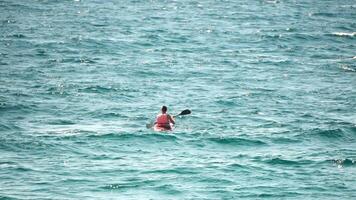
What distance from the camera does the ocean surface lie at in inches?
819

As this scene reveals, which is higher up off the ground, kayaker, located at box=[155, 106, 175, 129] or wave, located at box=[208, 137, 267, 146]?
kayaker, located at box=[155, 106, 175, 129]

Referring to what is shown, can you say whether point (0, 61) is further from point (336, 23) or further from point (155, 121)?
point (336, 23)

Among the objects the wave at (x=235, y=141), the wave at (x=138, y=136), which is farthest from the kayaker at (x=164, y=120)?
the wave at (x=235, y=141)

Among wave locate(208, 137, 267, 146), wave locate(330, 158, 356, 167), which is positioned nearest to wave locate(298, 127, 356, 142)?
wave locate(208, 137, 267, 146)

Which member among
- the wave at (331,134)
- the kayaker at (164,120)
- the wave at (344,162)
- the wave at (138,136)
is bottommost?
the wave at (344,162)

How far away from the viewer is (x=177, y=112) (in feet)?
101

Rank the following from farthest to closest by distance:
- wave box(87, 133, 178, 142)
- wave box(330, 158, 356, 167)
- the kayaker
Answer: the kayaker
wave box(87, 133, 178, 142)
wave box(330, 158, 356, 167)

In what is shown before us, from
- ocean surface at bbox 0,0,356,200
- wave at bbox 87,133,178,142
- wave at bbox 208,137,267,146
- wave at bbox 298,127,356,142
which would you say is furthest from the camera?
wave at bbox 298,127,356,142

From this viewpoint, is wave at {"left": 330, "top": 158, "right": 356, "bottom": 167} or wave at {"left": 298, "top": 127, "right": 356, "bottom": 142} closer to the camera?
wave at {"left": 330, "top": 158, "right": 356, "bottom": 167}

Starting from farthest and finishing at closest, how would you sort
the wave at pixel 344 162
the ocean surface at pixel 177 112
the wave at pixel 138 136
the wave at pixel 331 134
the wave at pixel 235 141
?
the wave at pixel 331 134, the wave at pixel 138 136, the wave at pixel 235 141, the wave at pixel 344 162, the ocean surface at pixel 177 112

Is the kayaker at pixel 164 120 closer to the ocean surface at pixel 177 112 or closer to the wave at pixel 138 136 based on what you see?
the ocean surface at pixel 177 112

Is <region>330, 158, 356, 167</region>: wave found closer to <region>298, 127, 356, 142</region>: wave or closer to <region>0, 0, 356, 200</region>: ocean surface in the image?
<region>0, 0, 356, 200</region>: ocean surface

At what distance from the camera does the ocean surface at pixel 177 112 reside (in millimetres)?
20812

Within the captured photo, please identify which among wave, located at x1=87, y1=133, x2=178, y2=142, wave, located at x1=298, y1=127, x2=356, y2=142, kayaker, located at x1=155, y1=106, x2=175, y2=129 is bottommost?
wave, located at x1=298, y1=127, x2=356, y2=142
